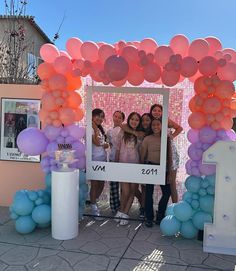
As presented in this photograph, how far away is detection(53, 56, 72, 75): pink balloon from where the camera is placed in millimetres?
4242

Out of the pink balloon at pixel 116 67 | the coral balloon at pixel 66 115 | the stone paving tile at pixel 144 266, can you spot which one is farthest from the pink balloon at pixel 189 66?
the stone paving tile at pixel 144 266

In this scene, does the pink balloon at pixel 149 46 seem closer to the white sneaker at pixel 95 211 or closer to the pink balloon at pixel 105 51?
the pink balloon at pixel 105 51

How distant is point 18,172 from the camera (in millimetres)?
5402

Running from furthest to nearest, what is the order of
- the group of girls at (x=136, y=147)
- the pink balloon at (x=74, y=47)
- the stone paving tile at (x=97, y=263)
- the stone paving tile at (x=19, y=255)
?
1. the group of girls at (x=136, y=147)
2. the pink balloon at (x=74, y=47)
3. the stone paving tile at (x=19, y=255)
4. the stone paving tile at (x=97, y=263)

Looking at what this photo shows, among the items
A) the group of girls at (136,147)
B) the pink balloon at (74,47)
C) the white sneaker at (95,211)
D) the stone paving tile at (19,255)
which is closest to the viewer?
the stone paving tile at (19,255)

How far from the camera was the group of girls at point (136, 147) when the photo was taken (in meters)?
4.59

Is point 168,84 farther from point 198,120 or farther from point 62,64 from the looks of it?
point 62,64

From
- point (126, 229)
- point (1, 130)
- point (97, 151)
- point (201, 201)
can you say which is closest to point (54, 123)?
point (97, 151)

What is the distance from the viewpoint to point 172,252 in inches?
154

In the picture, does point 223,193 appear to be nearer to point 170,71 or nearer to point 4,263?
point 170,71

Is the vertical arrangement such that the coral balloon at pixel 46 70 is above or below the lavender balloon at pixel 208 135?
above

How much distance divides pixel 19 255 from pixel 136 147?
201 cm

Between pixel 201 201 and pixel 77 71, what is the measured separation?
2.21 meters

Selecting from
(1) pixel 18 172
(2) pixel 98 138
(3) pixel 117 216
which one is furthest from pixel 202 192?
(1) pixel 18 172
